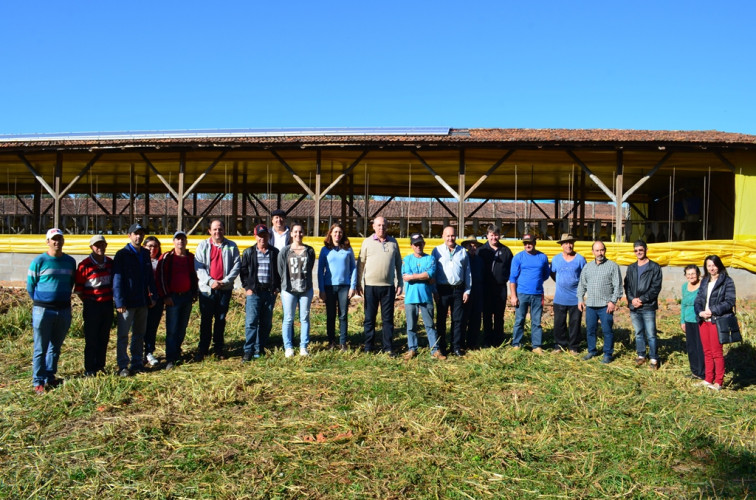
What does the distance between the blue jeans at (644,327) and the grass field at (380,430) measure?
0.36 meters

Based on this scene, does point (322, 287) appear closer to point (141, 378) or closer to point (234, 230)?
point (141, 378)

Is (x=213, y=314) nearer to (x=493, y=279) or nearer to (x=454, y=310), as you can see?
(x=454, y=310)

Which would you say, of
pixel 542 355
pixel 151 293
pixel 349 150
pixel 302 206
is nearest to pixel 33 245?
pixel 349 150

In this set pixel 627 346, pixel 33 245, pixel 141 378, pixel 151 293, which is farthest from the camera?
pixel 33 245

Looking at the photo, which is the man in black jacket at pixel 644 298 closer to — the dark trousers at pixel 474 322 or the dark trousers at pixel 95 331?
the dark trousers at pixel 474 322

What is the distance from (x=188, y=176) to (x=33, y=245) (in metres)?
6.07

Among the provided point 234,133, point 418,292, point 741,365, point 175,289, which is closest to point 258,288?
point 175,289

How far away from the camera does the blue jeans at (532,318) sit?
782 centimetres

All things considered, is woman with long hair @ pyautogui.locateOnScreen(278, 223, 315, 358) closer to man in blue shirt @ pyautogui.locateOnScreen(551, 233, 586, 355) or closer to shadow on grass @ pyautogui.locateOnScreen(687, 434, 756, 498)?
man in blue shirt @ pyautogui.locateOnScreen(551, 233, 586, 355)

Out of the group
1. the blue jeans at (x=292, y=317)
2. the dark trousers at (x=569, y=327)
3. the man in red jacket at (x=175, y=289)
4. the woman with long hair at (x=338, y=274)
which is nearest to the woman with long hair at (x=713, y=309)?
the dark trousers at (x=569, y=327)

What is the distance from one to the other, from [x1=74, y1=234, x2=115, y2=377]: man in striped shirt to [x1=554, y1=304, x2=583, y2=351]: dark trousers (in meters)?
5.31

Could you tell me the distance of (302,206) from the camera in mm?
31875

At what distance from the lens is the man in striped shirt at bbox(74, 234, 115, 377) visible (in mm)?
6312

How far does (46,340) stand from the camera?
19.7 feet
